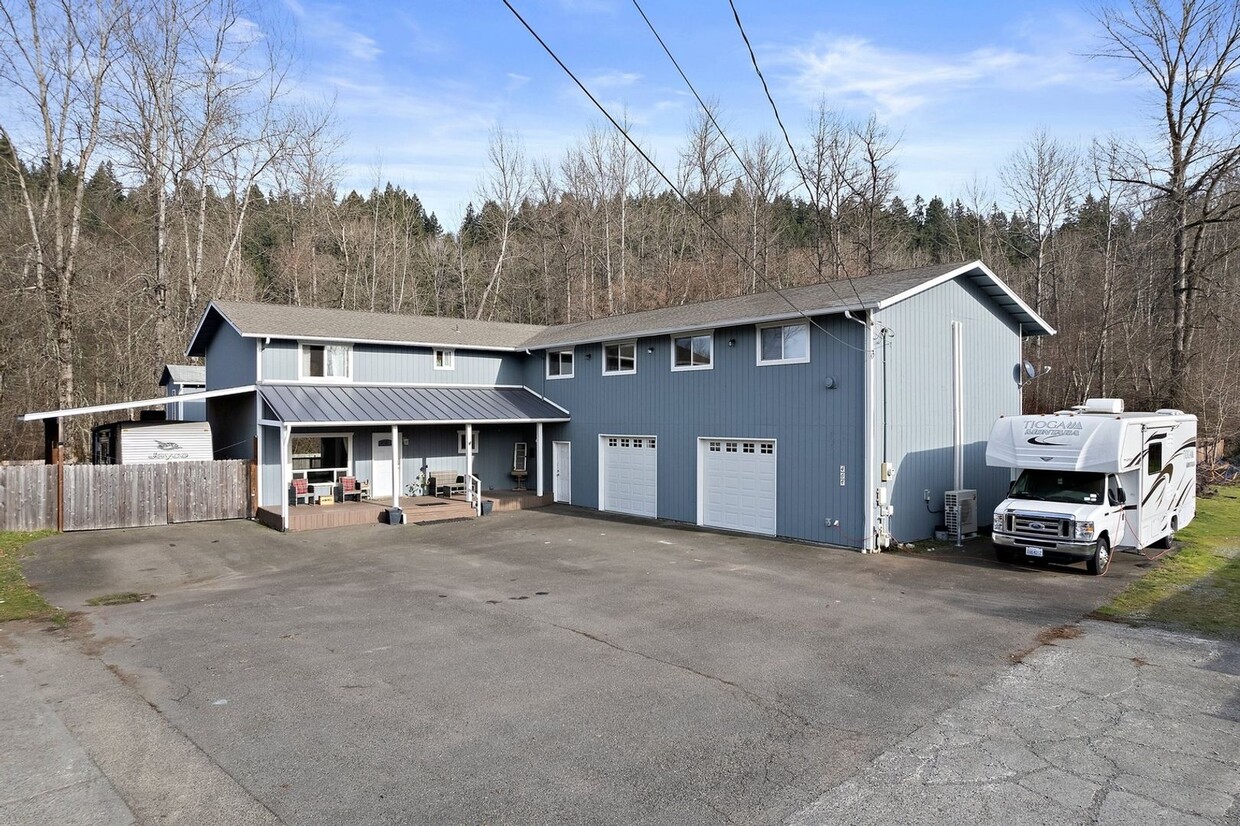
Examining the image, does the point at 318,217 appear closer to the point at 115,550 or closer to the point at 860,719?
the point at 115,550

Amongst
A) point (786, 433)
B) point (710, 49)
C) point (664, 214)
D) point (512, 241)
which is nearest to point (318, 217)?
point (512, 241)

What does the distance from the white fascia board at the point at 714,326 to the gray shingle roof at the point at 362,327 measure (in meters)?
2.75

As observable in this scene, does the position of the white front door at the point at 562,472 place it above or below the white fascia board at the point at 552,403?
below

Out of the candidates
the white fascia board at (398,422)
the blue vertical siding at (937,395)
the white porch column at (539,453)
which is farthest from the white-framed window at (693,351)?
the white porch column at (539,453)

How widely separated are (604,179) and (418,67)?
29537 mm

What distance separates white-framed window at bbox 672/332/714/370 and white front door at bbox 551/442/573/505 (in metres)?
5.23

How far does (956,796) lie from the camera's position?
466 centimetres

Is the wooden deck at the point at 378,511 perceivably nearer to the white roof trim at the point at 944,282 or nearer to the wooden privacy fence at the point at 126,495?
the wooden privacy fence at the point at 126,495

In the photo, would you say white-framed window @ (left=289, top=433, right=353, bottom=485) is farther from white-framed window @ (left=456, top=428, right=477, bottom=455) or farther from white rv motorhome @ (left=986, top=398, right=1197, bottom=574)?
white rv motorhome @ (left=986, top=398, right=1197, bottom=574)

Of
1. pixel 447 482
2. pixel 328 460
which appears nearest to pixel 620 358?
pixel 447 482

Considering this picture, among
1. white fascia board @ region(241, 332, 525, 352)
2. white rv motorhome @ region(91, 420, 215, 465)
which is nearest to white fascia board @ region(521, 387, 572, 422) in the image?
white fascia board @ region(241, 332, 525, 352)

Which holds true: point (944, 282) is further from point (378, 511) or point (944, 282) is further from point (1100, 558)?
point (378, 511)

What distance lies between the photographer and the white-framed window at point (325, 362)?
1933 centimetres

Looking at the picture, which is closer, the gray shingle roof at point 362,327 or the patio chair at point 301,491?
the gray shingle roof at point 362,327
